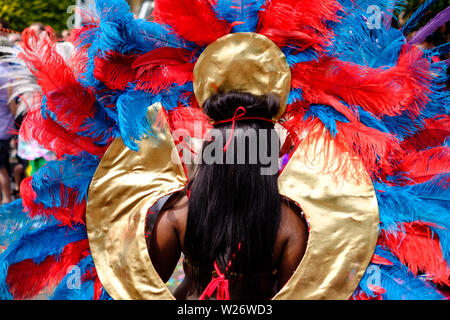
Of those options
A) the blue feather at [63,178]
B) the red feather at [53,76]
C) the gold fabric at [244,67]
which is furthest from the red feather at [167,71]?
the blue feather at [63,178]

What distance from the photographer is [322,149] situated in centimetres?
151

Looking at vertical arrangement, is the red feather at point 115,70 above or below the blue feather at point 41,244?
above

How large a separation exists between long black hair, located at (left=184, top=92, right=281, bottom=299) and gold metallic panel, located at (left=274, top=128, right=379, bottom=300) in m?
0.11

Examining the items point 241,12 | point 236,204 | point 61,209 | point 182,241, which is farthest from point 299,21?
point 61,209

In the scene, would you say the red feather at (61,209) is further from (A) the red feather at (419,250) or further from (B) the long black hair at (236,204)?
(A) the red feather at (419,250)

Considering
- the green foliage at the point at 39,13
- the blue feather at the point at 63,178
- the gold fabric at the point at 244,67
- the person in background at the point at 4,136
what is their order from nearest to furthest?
1. the gold fabric at the point at 244,67
2. the blue feather at the point at 63,178
3. the person in background at the point at 4,136
4. the green foliage at the point at 39,13

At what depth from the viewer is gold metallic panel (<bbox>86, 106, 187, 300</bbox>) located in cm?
149

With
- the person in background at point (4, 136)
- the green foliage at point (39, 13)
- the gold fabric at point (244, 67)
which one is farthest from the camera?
the green foliage at point (39, 13)

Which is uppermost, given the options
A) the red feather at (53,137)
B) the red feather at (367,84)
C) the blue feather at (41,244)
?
the red feather at (367,84)

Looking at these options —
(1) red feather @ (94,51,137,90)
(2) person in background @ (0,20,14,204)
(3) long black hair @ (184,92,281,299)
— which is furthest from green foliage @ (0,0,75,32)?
(3) long black hair @ (184,92,281,299)

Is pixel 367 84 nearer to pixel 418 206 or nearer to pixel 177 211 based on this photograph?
pixel 418 206

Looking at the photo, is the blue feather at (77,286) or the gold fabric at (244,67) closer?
the gold fabric at (244,67)

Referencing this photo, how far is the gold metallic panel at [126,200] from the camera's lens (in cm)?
149
